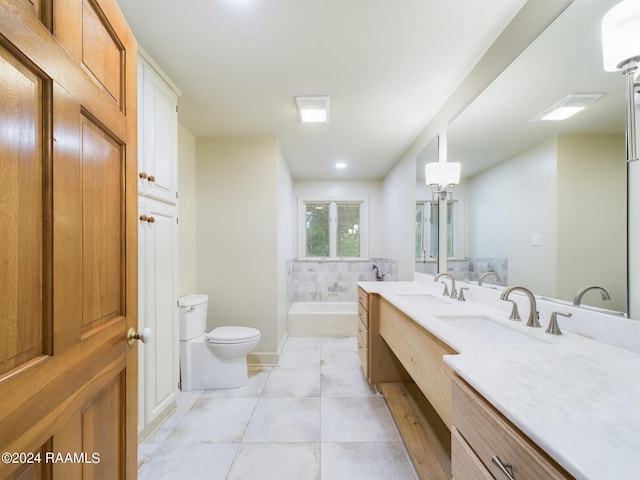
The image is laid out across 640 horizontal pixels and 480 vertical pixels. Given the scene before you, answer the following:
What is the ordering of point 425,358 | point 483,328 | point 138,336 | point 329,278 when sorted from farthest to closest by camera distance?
point 329,278, point 483,328, point 425,358, point 138,336

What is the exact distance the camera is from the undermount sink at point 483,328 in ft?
4.13

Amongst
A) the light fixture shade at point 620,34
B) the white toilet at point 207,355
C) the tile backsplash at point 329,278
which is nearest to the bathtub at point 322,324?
the tile backsplash at point 329,278

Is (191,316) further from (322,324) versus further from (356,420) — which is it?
(322,324)

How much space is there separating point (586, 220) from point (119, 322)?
1.74m

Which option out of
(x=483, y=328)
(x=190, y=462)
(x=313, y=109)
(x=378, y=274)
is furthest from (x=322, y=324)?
(x=313, y=109)

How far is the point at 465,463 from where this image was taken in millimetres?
744

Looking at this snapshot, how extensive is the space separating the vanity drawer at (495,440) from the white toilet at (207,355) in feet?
6.27

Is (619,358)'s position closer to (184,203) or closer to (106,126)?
(106,126)

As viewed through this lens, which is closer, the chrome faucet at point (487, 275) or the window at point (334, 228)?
the chrome faucet at point (487, 275)

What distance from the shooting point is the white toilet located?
2314 millimetres

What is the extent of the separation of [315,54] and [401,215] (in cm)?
219

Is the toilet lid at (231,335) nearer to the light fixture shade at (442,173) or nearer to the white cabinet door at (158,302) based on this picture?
the white cabinet door at (158,302)

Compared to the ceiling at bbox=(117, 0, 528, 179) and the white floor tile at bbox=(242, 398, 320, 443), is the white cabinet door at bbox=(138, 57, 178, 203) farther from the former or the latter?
the white floor tile at bbox=(242, 398, 320, 443)

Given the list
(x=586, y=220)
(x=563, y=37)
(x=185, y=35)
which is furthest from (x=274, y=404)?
(x=563, y=37)
